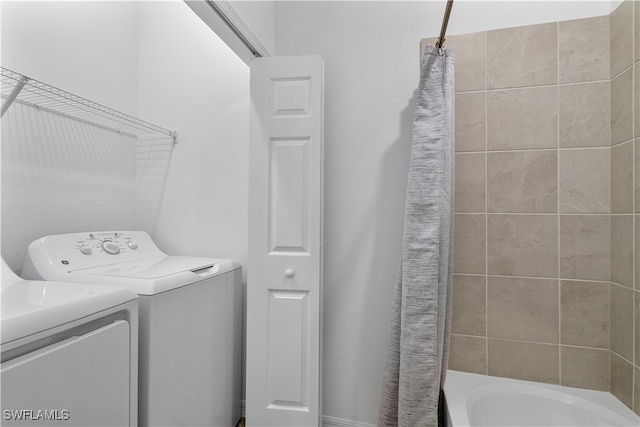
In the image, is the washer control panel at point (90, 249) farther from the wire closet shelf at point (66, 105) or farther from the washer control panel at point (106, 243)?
the wire closet shelf at point (66, 105)

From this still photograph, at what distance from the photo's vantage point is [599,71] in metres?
1.43

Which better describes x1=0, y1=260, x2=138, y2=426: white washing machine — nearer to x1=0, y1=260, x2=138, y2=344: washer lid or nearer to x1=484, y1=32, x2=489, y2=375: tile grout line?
x1=0, y1=260, x2=138, y2=344: washer lid

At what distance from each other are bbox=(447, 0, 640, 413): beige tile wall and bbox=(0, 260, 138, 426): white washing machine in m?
1.41

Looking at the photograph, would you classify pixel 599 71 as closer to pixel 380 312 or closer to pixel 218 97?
pixel 380 312

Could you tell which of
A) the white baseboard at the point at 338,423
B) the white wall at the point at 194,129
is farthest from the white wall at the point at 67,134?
the white baseboard at the point at 338,423

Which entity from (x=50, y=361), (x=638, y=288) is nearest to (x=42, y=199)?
(x=50, y=361)

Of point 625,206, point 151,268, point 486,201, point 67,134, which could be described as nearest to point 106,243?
point 151,268

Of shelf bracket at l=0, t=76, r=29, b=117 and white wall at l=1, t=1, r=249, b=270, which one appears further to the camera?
white wall at l=1, t=1, r=249, b=270

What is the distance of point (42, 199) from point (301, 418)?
1.60 m

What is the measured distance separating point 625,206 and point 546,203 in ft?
0.88

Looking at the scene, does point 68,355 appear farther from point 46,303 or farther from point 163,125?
point 163,125

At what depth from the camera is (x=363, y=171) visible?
1731 millimetres

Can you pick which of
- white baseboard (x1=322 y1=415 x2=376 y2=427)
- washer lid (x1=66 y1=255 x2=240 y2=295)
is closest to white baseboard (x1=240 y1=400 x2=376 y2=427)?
white baseboard (x1=322 y1=415 x2=376 y2=427)

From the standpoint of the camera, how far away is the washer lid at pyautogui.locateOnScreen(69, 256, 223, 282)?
122cm
